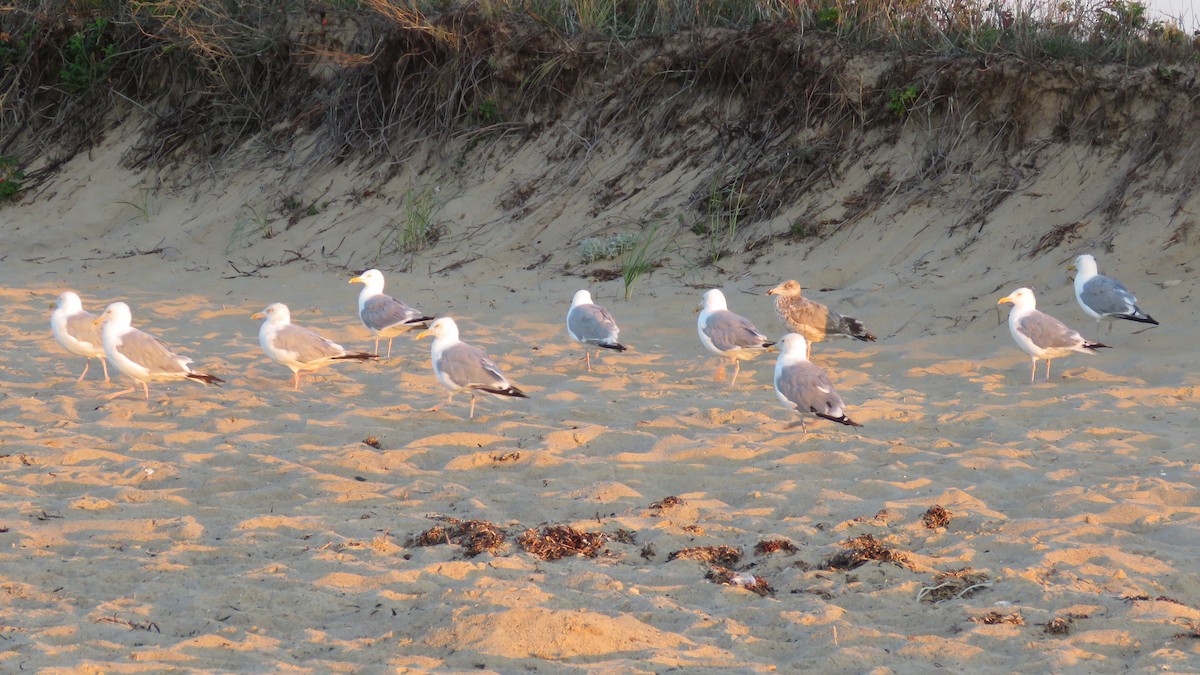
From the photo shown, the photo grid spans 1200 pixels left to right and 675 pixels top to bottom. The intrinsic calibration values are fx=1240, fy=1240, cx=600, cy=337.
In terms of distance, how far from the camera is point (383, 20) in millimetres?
15039

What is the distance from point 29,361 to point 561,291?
446 cm

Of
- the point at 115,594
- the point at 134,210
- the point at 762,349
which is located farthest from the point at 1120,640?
the point at 134,210

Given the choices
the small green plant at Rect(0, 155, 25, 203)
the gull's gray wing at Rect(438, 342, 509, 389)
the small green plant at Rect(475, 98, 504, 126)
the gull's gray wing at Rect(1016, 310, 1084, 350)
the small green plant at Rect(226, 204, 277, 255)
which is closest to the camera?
the gull's gray wing at Rect(438, 342, 509, 389)

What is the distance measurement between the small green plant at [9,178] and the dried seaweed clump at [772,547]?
14057mm

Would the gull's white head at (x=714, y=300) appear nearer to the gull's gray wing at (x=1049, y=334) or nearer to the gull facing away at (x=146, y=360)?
the gull's gray wing at (x=1049, y=334)

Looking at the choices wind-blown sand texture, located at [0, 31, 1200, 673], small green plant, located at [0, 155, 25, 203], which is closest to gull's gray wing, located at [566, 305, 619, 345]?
wind-blown sand texture, located at [0, 31, 1200, 673]

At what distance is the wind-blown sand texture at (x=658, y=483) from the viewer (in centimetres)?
423

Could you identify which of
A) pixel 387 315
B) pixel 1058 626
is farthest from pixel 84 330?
pixel 1058 626

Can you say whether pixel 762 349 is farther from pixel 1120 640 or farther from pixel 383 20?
pixel 383 20

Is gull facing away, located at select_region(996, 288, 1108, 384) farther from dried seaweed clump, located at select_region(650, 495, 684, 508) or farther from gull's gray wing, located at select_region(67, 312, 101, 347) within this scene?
gull's gray wing, located at select_region(67, 312, 101, 347)

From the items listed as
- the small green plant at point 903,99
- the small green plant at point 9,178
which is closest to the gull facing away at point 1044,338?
the small green plant at point 903,99

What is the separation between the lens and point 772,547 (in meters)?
5.14

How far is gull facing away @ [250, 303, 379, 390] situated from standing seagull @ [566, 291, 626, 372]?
58.8 inches

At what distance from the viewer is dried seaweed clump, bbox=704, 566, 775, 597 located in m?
4.74
